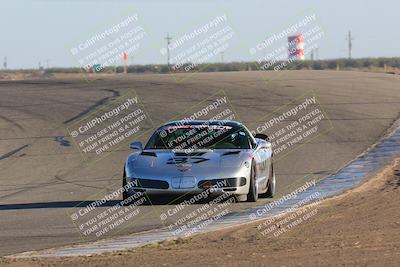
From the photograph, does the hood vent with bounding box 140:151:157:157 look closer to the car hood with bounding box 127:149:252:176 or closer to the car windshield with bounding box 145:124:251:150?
the car hood with bounding box 127:149:252:176

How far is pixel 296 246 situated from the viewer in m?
9.84

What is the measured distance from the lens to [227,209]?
1398cm

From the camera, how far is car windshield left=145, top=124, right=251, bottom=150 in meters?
15.5

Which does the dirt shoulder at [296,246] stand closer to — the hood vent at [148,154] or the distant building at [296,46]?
the hood vent at [148,154]

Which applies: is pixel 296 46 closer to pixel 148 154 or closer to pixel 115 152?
pixel 115 152

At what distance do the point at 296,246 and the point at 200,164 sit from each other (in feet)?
16.3

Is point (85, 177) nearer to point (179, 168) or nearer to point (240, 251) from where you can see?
point (179, 168)

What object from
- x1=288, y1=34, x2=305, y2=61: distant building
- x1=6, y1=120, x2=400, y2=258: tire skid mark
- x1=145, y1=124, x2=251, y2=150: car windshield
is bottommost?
x1=288, y1=34, x2=305, y2=61: distant building

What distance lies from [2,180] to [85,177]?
5.33 ft

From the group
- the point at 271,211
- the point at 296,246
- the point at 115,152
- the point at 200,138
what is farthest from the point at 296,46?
the point at 296,246

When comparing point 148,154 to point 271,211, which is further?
point 148,154

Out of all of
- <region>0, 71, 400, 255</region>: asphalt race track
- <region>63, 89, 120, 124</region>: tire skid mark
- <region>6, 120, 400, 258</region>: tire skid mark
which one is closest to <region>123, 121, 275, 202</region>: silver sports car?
<region>0, 71, 400, 255</region>: asphalt race track

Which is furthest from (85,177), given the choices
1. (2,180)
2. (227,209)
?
(227,209)

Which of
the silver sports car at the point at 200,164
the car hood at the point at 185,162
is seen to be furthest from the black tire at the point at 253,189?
the car hood at the point at 185,162
